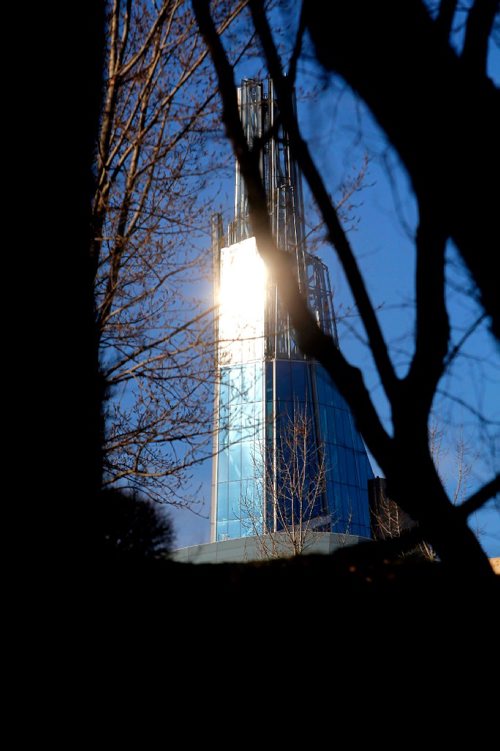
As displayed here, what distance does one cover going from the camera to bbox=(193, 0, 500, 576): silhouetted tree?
2732mm

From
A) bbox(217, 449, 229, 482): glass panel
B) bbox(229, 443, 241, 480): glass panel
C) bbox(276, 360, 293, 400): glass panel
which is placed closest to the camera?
bbox(276, 360, 293, 400): glass panel

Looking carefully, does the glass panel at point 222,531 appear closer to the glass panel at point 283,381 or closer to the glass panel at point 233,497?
the glass panel at point 233,497

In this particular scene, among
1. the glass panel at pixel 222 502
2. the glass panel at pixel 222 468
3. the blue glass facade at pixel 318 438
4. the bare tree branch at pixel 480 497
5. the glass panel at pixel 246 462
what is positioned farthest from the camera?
the glass panel at pixel 222 468

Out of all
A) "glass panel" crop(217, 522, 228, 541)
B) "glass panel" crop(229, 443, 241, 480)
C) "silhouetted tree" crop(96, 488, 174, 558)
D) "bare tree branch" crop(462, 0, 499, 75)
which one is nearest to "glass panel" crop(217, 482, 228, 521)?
"glass panel" crop(217, 522, 228, 541)

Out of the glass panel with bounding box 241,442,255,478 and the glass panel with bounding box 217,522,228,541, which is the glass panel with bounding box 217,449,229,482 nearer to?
the glass panel with bounding box 241,442,255,478

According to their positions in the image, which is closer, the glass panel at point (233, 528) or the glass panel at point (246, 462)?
the glass panel at point (246, 462)

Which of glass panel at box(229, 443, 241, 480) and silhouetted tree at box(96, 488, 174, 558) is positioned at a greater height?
glass panel at box(229, 443, 241, 480)

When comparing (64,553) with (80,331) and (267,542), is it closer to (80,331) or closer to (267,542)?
(80,331)

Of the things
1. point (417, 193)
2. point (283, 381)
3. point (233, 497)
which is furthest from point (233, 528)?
point (417, 193)

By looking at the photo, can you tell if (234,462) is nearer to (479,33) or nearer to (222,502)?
(222,502)

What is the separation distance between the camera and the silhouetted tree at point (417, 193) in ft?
8.96

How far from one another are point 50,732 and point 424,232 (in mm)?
2509

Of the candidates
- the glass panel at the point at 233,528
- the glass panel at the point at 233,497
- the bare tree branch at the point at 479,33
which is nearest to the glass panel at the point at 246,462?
the glass panel at the point at 233,497

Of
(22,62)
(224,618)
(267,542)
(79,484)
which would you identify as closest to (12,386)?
(79,484)
